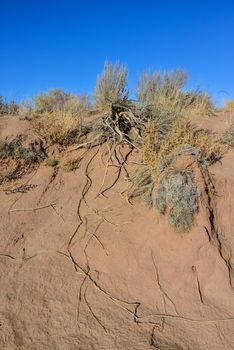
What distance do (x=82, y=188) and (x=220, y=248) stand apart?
93.7 inches

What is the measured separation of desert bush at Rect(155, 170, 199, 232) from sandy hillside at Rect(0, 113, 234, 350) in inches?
4.7

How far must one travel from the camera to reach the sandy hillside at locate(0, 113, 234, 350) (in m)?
3.71

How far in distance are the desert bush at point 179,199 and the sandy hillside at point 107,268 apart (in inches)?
4.7

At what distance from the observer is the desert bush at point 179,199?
4.86 metres

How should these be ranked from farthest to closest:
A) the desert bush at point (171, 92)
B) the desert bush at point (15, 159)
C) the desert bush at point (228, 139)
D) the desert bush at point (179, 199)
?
the desert bush at point (171, 92) < the desert bush at point (228, 139) < the desert bush at point (15, 159) < the desert bush at point (179, 199)

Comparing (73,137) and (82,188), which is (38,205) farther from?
(73,137)

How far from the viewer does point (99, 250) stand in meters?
4.76

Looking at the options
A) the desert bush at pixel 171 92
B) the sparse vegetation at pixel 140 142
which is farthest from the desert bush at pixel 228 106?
the sparse vegetation at pixel 140 142

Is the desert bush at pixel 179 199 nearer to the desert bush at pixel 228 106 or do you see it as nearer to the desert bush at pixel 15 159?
the desert bush at pixel 15 159

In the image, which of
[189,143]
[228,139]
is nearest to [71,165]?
[189,143]

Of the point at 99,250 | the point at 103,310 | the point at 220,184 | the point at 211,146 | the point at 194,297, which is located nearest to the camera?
the point at 103,310

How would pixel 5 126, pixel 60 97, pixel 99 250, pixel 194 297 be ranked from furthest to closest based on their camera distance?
pixel 60 97
pixel 5 126
pixel 99 250
pixel 194 297

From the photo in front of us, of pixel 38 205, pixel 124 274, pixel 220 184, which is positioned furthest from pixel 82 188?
pixel 220 184

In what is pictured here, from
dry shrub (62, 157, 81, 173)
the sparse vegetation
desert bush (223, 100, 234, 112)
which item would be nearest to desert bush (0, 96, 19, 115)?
the sparse vegetation
